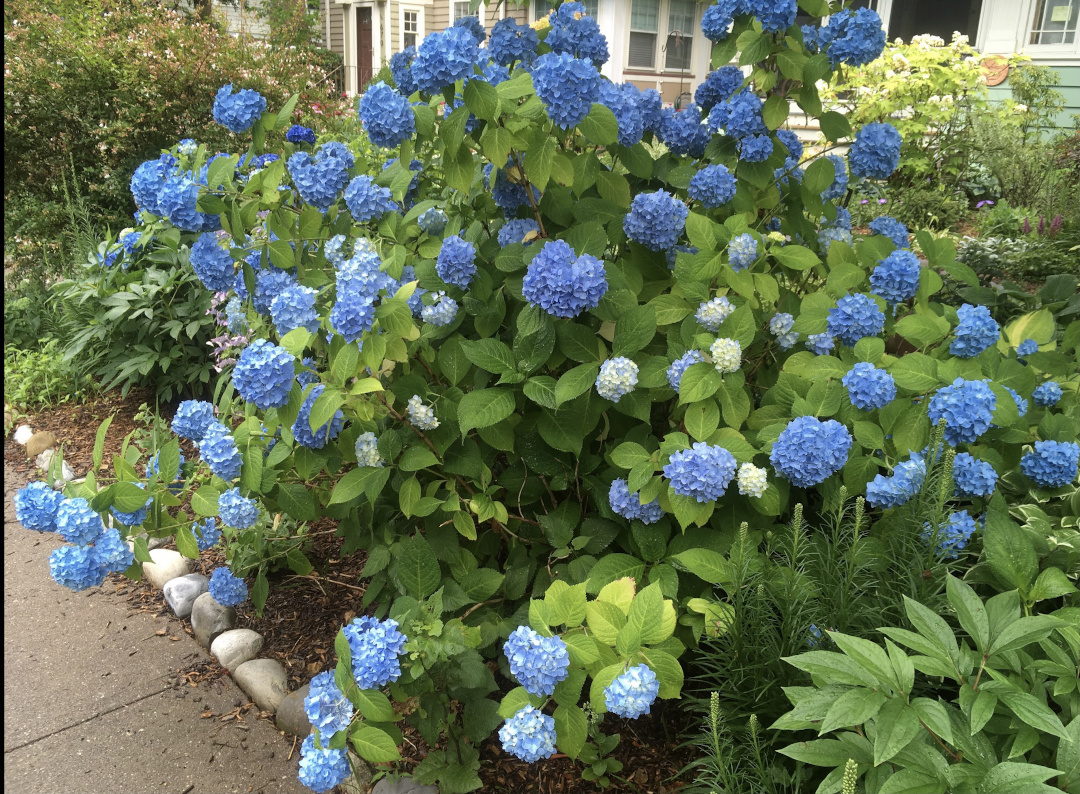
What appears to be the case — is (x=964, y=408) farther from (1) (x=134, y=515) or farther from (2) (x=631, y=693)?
(1) (x=134, y=515)

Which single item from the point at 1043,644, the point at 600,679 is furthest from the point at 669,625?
the point at 1043,644

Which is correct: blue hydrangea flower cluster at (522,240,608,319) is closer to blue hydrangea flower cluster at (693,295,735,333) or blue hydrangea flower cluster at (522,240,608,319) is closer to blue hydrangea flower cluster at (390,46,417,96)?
blue hydrangea flower cluster at (693,295,735,333)

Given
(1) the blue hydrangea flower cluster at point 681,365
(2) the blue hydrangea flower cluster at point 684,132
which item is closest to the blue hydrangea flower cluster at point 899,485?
(1) the blue hydrangea flower cluster at point 681,365

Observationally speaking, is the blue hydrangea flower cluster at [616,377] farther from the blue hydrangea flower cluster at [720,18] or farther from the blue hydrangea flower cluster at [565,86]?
the blue hydrangea flower cluster at [720,18]

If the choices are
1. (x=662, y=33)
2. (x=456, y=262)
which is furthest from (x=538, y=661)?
(x=662, y=33)

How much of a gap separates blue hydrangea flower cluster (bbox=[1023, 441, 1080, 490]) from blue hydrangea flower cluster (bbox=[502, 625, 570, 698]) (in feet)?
4.36

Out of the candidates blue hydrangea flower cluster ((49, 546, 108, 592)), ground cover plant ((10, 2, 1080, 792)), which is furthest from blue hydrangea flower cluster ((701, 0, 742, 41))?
blue hydrangea flower cluster ((49, 546, 108, 592))

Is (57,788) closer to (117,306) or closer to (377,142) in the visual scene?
(377,142)

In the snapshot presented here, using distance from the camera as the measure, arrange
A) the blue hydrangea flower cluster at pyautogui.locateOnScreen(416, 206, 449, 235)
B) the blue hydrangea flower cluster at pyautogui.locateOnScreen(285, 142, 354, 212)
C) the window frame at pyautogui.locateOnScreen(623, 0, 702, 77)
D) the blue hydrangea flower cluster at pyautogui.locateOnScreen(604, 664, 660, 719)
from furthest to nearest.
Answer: the window frame at pyautogui.locateOnScreen(623, 0, 702, 77) → the blue hydrangea flower cluster at pyautogui.locateOnScreen(416, 206, 449, 235) → the blue hydrangea flower cluster at pyautogui.locateOnScreen(285, 142, 354, 212) → the blue hydrangea flower cluster at pyautogui.locateOnScreen(604, 664, 660, 719)

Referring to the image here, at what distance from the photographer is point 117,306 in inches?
150

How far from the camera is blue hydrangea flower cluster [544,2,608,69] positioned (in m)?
1.92

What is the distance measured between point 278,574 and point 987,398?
2.42 metres

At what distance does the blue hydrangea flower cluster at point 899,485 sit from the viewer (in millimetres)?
1612

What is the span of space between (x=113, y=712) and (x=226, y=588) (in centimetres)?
49
